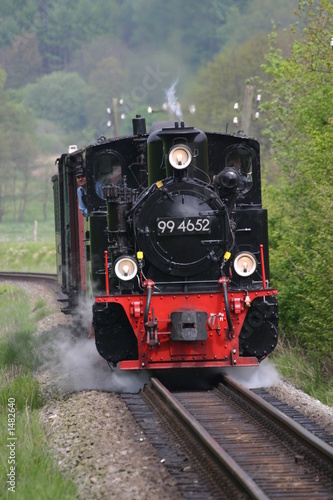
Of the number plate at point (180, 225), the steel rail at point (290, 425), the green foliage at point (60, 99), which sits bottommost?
the steel rail at point (290, 425)

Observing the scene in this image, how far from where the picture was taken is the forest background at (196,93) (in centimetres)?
1296

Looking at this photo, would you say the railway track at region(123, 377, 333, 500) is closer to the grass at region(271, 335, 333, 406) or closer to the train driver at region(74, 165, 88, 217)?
the grass at region(271, 335, 333, 406)

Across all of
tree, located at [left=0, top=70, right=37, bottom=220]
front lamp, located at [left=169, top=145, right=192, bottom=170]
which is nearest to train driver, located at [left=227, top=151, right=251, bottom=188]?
front lamp, located at [left=169, top=145, right=192, bottom=170]

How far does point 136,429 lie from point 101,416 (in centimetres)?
62

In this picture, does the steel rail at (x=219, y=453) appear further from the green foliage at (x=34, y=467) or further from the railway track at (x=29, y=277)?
the railway track at (x=29, y=277)

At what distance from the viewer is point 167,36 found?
39469mm

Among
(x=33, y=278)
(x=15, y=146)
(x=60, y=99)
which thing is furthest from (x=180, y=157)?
(x=60, y=99)

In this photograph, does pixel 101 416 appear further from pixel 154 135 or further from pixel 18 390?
pixel 154 135

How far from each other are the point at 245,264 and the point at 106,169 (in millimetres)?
1976

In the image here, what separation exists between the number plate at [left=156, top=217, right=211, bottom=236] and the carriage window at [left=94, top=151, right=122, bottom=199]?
1.18 meters

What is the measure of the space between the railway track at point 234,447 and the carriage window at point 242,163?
2.57m

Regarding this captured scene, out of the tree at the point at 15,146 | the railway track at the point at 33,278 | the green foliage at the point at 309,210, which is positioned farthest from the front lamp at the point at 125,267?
the tree at the point at 15,146

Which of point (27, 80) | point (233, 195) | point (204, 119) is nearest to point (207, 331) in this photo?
point (233, 195)

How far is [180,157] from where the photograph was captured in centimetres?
893
